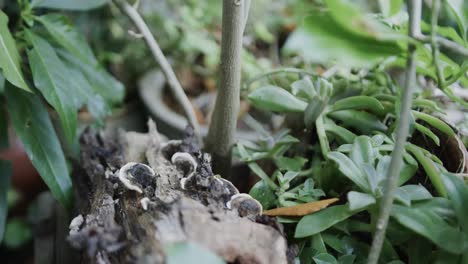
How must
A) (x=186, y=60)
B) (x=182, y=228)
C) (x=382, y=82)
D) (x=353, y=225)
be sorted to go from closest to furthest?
(x=182, y=228) → (x=353, y=225) → (x=382, y=82) → (x=186, y=60)

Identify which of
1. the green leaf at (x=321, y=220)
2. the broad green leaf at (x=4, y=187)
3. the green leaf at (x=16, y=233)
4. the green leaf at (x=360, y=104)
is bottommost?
the green leaf at (x=16, y=233)

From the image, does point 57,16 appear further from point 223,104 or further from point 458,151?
point 458,151

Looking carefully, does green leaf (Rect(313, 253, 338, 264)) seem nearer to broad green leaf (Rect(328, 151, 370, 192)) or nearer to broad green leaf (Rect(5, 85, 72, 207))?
broad green leaf (Rect(328, 151, 370, 192))

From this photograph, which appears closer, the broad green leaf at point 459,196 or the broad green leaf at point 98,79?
the broad green leaf at point 459,196

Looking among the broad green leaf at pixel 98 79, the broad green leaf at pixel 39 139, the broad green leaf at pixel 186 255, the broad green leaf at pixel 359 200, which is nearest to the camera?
the broad green leaf at pixel 186 255

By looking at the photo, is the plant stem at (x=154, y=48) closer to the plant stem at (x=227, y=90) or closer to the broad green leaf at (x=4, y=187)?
the plant stem at (x=227, y=90)

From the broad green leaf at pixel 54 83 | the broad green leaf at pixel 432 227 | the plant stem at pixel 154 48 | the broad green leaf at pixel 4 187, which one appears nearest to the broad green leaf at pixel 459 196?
the broad green leaf at pixel 432 227

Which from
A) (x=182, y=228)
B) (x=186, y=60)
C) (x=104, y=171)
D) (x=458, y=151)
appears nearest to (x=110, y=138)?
(x=104, y=171)
